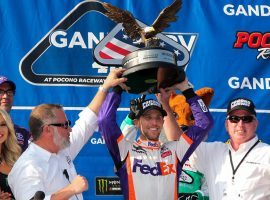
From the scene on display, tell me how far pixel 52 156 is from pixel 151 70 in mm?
826

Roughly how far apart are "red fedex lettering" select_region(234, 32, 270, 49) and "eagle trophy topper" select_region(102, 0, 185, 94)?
1585 mm

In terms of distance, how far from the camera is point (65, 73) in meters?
4.97

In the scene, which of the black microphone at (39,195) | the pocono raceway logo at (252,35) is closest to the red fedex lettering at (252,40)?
the pocono raceway logo at (252,35)

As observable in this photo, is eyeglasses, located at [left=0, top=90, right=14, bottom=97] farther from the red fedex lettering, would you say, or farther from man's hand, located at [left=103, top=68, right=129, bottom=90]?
the red fedex lettering

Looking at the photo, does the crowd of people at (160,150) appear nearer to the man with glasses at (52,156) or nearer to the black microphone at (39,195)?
the man with glasses at (52,156)

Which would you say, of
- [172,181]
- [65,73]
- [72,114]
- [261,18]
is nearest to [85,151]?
[72,114]

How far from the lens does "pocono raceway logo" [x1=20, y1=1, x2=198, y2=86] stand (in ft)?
16.3

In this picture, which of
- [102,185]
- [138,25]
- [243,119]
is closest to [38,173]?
[138,25]

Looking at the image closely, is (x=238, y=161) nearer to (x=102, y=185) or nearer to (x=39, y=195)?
(x=39, y=195)

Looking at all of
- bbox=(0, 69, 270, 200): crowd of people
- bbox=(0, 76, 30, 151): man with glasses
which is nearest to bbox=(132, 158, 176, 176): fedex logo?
bbox=(0, 69, 270, 200): crowd of people

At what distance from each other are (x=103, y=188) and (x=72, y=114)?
692mm

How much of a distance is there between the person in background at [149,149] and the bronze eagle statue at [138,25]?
36 centimetres

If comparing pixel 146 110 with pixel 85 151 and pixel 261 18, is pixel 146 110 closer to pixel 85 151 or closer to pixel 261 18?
pixel 85 151

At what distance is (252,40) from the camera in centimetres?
516
